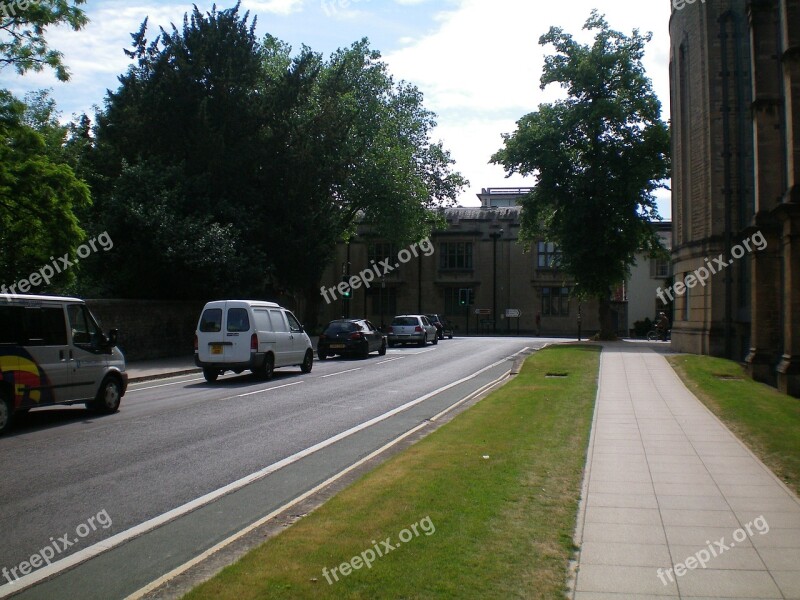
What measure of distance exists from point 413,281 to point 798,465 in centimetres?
5897

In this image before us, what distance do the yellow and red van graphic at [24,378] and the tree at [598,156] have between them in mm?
32155

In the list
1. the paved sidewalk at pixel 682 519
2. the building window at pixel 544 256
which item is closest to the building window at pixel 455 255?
the building window at pixel 544 256

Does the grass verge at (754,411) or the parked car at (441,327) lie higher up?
the parked car at (441,327)

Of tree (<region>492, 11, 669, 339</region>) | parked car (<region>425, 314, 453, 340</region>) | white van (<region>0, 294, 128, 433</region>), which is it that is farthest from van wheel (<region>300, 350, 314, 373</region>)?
parked car (<region>425, 314, 453, 340</region>)

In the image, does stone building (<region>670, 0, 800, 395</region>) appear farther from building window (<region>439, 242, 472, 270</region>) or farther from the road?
building window (<region>439, 242, 472, 270</region>)

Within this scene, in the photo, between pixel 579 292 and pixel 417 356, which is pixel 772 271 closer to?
pixel 417 356

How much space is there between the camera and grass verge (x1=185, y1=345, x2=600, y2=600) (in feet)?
16.4

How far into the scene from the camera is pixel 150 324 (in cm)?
2816

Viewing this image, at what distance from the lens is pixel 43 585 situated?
17.9 feet

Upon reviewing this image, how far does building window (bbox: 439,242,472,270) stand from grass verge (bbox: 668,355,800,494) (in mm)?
43022

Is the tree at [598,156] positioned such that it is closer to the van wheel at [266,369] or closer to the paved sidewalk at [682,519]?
the van wheel at [266,369]

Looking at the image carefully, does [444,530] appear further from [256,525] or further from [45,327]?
[45,327]

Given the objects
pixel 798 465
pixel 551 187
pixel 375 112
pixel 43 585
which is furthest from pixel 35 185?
pixel 375 112

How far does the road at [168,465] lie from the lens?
6234 millimetres
